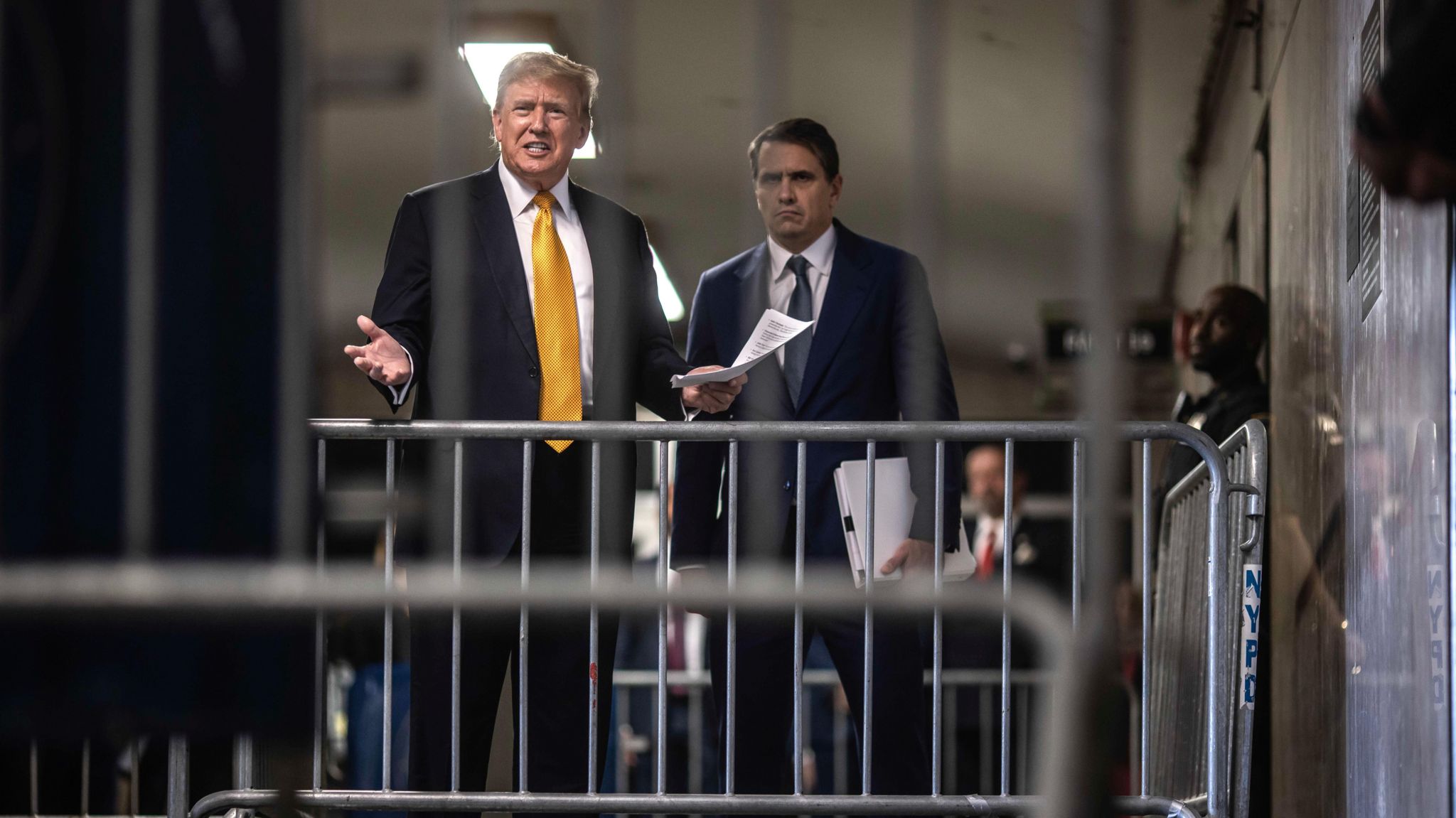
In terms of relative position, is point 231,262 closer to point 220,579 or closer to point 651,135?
point 220,579

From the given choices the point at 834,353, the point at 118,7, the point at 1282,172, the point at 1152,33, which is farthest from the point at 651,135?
the point at 118,7

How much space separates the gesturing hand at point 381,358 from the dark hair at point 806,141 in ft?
3.18

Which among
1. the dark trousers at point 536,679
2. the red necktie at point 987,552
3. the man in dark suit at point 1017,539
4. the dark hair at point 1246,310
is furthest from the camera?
the red necktie at point 987,552

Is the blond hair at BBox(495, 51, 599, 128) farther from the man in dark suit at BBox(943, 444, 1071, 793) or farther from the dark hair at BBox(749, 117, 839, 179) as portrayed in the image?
the man in dark suit at BBox(943, 444, 1071, 793)

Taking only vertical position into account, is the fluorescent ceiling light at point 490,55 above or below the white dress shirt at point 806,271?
above

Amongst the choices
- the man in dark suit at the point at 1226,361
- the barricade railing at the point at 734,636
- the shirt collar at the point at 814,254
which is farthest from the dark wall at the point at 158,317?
the man in dark suit at the point at 1226,361

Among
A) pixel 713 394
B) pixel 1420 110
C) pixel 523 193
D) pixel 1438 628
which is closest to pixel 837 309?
pixel 713 394

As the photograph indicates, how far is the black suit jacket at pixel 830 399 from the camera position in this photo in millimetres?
3240

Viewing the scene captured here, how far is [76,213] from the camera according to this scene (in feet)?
5.40

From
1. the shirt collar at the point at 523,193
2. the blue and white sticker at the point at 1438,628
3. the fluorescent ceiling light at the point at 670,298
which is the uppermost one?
the fluorescent ceiling light at the point at 670,298

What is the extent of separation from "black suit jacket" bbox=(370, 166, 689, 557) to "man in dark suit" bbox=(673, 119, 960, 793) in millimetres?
215

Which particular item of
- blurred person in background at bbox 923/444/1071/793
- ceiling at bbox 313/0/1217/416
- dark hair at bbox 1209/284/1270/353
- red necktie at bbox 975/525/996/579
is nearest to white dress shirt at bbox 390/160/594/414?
ceiling at bbox 313/0/1217/416

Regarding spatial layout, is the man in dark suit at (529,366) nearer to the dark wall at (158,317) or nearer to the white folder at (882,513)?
the white folder at (882,513)

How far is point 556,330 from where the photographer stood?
3.17m
